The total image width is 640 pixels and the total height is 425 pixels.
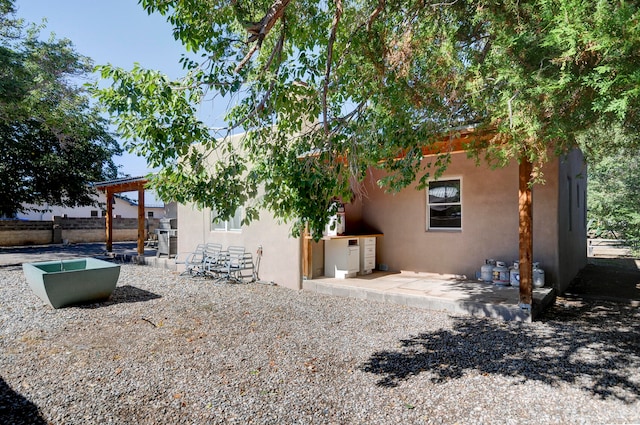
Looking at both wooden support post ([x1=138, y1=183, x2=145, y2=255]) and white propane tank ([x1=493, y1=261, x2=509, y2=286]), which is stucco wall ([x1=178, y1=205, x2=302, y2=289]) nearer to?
wooden support post ([x1=138, y1=183, x2=145, y2=255])

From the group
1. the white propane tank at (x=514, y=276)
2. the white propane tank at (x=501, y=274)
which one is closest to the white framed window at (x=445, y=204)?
the white propane tank at (x=501, y=274)

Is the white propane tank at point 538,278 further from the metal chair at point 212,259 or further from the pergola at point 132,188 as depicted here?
the pergola at point 132,188

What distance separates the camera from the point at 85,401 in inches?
125

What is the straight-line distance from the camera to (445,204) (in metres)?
8.57

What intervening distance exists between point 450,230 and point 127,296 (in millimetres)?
6957

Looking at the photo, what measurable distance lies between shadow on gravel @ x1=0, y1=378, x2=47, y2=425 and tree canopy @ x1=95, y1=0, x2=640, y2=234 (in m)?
2.16

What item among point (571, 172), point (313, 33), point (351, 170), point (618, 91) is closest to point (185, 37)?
point (313, 33)

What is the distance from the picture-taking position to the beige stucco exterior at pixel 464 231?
23.7 ft

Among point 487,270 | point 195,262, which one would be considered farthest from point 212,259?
point 487,270

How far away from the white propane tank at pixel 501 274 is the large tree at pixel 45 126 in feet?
43.5

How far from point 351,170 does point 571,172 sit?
733cm

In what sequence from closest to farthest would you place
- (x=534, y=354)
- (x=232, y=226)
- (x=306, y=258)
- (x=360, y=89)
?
(x=534, y=354), (x=360, y=89), (x=306, y=258), (x=232, y=226)

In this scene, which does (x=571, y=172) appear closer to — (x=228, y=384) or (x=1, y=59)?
(x=228, y=384)

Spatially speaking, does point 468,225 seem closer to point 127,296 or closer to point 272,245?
point 272,245
